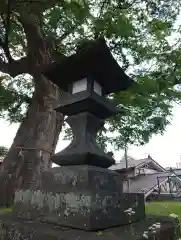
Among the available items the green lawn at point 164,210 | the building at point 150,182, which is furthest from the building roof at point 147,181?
the green lawn at point 164,210

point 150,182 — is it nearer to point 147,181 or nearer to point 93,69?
point 147,181

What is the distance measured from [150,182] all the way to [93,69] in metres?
17.0

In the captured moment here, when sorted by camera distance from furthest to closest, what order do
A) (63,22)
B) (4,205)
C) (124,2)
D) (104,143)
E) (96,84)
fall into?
(104,143) → (124,2) → (4,205) → (63,22) → (96,84)

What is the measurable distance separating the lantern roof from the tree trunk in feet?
6.70

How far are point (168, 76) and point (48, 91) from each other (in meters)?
3.57

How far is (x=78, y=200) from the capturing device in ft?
5.29

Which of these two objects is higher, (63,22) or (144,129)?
(63,22)

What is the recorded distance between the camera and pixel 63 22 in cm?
375

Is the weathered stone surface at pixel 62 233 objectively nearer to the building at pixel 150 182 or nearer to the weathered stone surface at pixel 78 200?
the weathered stone surface at pixel 78 200

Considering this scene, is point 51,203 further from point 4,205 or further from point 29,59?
point 29,59

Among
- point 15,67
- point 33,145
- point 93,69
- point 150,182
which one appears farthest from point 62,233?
point 150,182

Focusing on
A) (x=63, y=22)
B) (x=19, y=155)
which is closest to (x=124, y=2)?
(x=63, y=22)

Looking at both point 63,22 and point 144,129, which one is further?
point 144,129

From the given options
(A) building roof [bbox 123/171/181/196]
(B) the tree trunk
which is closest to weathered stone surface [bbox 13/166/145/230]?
(B) the tree trunk
